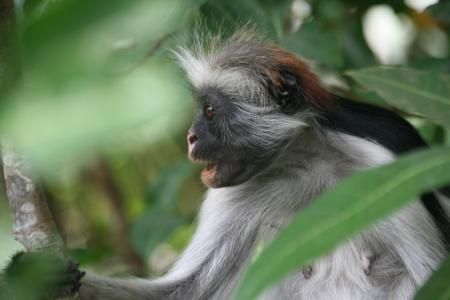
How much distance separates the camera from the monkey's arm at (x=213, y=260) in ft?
14.5

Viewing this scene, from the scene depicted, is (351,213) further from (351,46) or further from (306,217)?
(351,46)

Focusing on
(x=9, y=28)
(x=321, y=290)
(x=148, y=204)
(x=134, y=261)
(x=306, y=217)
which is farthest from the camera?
(x=134, y=261)

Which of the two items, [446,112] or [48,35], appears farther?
[446,112]

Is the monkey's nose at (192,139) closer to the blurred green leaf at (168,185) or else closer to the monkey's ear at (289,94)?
the monkey's ear at (289,94)

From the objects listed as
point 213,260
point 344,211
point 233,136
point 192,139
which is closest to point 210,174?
point 192,139

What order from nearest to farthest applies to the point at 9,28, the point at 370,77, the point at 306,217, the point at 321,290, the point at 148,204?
the point at 9,28
the point at 306,217
the point at 370,77
the point at 321,290
the point at 148,204

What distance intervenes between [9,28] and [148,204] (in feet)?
17.3

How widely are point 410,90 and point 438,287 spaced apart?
61 cm

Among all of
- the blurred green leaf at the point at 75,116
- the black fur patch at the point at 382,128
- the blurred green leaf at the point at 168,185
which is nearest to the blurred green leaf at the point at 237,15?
the black fur patch at the point at 382,128

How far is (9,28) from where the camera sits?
0.75m

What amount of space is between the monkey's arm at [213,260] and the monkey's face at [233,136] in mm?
386

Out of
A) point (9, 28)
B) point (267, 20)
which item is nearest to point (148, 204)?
point (267, 20)

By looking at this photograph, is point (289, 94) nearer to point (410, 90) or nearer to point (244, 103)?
point (244, 103)

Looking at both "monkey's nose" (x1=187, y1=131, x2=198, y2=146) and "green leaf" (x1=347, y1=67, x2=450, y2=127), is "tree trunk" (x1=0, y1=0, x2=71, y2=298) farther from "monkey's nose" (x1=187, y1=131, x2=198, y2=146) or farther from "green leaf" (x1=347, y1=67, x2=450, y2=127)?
"monkey's nose" (x1=187, y1=131, x2=198, y2=146)
